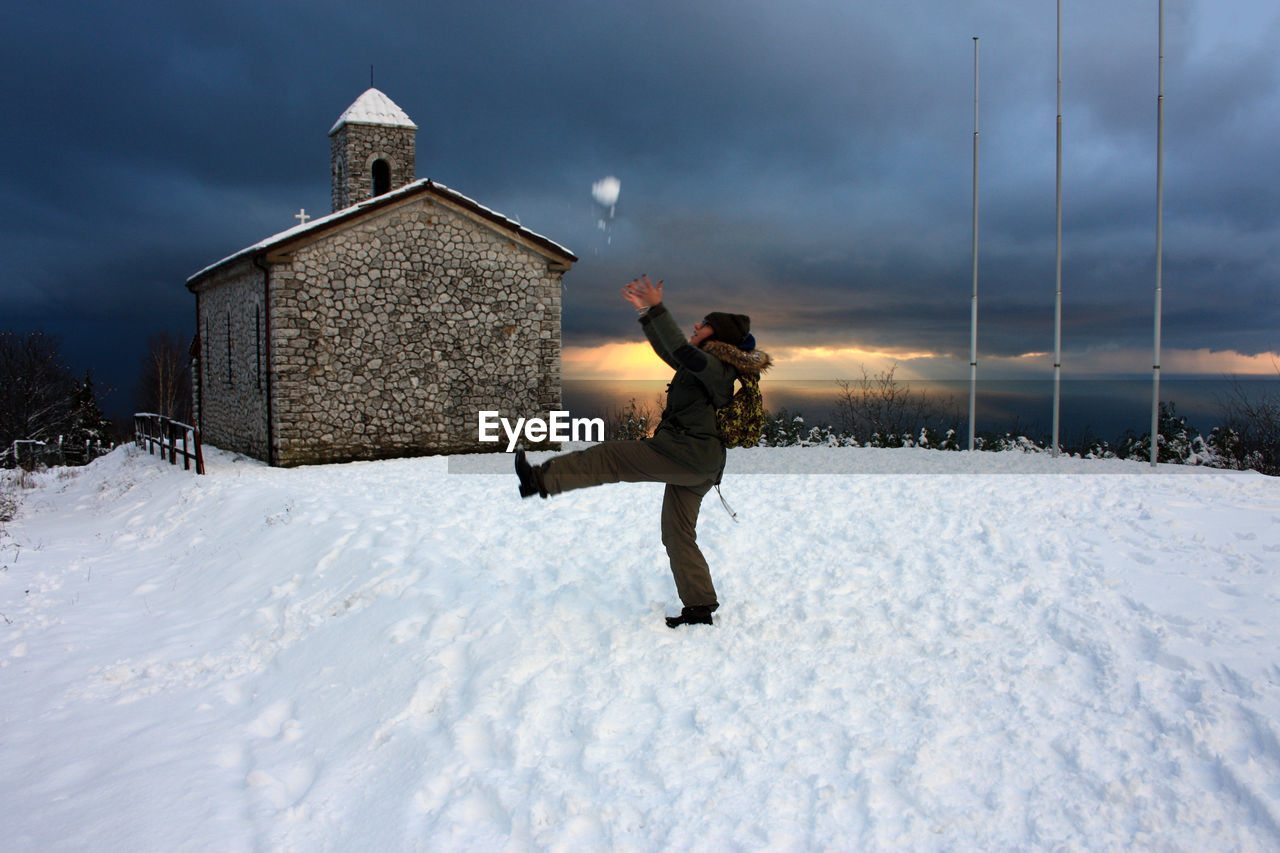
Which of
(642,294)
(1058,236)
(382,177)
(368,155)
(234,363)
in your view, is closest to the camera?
(642,294)

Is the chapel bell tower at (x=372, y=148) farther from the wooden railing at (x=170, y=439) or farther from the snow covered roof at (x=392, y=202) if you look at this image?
the wooden railing at (x=170, y=439)

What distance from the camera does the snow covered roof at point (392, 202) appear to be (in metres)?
13.8

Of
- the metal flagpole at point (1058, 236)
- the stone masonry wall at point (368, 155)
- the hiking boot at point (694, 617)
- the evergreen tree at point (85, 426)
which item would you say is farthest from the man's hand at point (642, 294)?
the evergreen tree at point (85, 426)

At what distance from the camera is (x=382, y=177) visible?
18.8m

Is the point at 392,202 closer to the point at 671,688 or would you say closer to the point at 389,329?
the point at 389,329

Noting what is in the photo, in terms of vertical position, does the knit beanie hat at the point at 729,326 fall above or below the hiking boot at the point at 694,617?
above

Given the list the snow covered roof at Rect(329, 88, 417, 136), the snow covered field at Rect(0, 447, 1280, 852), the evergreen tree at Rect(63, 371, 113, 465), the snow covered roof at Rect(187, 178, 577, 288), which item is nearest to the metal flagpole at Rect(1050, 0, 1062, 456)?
the snow covered field at Rect(0, 447, 1280, 852)

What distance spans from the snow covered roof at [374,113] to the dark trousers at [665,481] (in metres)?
16.7

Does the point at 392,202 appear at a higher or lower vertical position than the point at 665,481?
higher

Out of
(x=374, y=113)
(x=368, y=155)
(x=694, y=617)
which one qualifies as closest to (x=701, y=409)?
(x=694, y=617)

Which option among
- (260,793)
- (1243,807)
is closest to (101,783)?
(260,793)

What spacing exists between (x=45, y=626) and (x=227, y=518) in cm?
346

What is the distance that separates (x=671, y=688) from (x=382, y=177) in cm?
1778

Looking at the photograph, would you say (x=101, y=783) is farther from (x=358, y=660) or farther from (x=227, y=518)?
(x=227, y=518)
